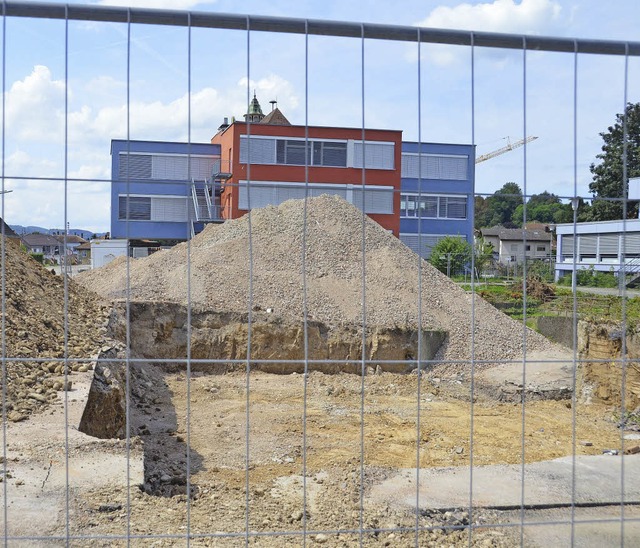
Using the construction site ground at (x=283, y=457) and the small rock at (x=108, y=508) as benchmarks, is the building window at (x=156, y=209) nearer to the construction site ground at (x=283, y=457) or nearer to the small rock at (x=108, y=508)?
the construction site ground at (x=283, y=457)

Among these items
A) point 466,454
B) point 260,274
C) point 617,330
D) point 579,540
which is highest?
point 260,274

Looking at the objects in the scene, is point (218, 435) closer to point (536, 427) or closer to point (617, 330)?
point (536, 427)

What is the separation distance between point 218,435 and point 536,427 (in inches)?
205

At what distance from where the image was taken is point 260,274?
17.2m

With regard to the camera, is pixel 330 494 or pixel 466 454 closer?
pixel 330 494

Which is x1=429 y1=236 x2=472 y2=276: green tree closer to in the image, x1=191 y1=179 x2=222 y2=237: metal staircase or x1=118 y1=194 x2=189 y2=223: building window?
x1=191 y1=179 x2=222 y2=237: metal staircase

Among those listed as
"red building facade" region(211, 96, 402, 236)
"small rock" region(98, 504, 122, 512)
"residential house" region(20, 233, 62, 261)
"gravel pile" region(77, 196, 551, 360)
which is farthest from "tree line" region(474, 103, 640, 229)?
"gravel pile" region(77, 196, 551, 360)

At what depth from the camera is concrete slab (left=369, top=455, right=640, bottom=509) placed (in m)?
5.19

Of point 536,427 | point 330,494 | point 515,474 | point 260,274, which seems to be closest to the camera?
point 515,474

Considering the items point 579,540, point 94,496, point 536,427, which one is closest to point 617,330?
point 536,427

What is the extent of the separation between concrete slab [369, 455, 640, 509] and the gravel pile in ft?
30.3

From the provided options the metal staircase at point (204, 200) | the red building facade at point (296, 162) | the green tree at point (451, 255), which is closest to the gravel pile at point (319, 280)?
the red building facade at point (296, 162)

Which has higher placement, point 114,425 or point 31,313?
point 31,313

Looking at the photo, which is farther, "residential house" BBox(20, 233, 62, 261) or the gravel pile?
the gravel pile
